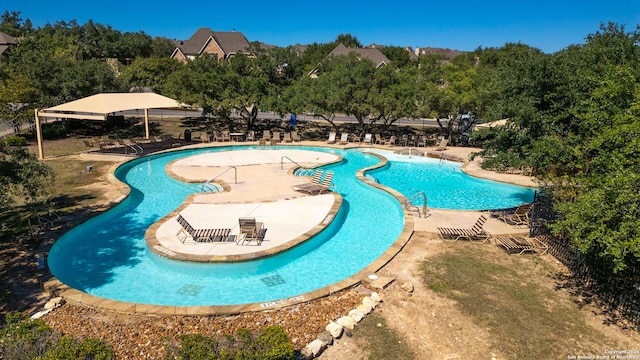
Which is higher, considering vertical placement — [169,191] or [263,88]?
[263,88]

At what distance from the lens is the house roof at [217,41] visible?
82.7 m

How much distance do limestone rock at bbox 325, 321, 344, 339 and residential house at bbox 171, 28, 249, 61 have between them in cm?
8086

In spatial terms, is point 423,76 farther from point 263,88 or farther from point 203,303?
point 203,303

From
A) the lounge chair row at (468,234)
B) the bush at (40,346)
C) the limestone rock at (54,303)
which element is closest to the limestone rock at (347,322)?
the bush at (40,346)

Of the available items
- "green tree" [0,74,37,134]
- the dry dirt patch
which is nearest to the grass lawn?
the dry dirt patch

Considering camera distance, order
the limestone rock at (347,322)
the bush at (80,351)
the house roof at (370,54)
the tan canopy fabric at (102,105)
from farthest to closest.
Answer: the house roof at (370,54) → the tan canopy fabric at (102,105) → the limestone rock at (347,322) → the bush at (80,351)

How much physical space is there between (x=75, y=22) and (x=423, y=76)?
11193cm

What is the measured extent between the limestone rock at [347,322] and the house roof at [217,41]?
81.1m

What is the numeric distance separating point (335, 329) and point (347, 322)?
42 centimetres

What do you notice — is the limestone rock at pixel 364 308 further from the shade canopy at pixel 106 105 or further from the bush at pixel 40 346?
the shade canopy at pixel 106 105

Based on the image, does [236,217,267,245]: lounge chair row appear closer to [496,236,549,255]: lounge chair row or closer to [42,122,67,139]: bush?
[496,236,549,255]: lounge chair row

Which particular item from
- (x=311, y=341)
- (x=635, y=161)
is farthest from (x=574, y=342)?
(x=311, y=341)

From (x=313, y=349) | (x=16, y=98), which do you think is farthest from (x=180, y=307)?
(x=16, y=98)

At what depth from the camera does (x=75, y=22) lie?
10681 centimetres
